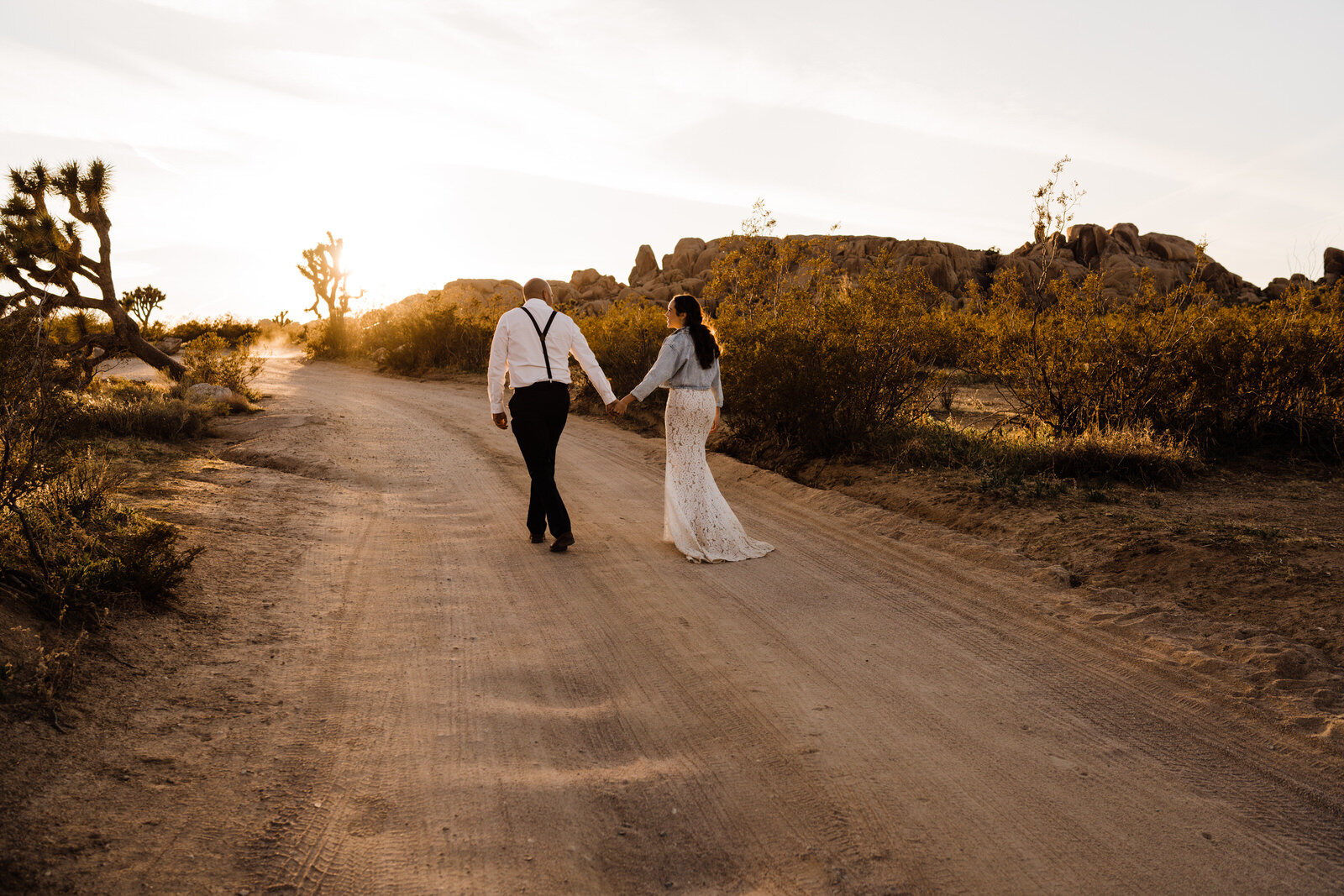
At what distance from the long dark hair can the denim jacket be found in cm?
3

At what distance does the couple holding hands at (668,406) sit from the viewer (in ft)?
21.3

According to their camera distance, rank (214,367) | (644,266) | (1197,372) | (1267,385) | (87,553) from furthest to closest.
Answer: (644,266) < (214,367) < (1197,372) < (1267,385) < (87,553)

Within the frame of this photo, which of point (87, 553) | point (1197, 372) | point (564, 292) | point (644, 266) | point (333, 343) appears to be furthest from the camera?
point (644, 266)

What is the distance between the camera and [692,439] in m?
6.68

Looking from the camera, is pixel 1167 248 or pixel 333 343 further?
pixel 1167 248

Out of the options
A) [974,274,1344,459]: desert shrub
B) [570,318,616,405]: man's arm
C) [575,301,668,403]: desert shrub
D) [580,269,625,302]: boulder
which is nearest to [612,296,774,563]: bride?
[570,318,616,405]: man's arm

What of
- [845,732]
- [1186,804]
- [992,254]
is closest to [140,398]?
[845,732]

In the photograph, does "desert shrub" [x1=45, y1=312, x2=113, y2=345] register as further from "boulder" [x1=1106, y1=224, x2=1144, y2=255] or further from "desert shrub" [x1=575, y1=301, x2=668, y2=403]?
"boulder" [x1=1106, y1=224, x2=1144, y2=255]

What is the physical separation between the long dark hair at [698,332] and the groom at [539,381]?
0.82 m

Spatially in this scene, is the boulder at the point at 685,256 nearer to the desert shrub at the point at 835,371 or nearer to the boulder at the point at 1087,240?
the boulder at the point at 1087,240

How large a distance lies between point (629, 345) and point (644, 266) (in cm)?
6619

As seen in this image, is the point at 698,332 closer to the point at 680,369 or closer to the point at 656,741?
the point at 680,369

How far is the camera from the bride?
648 centimetres

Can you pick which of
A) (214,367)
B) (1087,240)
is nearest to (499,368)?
(214,367)
